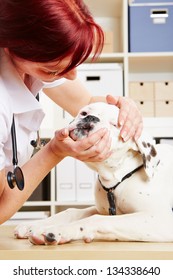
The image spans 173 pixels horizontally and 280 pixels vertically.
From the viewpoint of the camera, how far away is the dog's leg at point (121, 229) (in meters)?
0.94

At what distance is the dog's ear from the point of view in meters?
1.04

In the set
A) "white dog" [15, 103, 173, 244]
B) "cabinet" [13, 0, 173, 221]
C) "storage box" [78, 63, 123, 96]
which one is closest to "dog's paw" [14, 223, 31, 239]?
"white dog" [15, 103, 173, 244]

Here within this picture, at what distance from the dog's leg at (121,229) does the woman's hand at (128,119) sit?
0.18 metres

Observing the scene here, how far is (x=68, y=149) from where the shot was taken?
38.0 inches

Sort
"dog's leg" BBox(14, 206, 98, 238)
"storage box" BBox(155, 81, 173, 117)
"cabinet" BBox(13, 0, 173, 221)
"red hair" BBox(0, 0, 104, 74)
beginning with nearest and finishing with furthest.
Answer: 1. "red hair" BBox(0, 0, 104, 74)
2. "dog's leg" BBox(14, 206, 98, 238)
3. "cabinet" BBox(13, 0, 173, 221)
4. "storage box" BBox(155, 81, 173, 117)

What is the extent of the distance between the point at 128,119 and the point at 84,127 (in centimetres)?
11

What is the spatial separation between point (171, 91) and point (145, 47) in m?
0.28

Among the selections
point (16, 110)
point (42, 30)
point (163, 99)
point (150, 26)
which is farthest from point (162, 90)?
point (42, 30)

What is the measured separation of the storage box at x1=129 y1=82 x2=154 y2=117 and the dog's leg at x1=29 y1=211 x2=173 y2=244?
1632 mm

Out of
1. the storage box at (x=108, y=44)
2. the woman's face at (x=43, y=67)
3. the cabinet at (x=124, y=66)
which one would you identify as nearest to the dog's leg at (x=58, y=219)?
the woman's face at (x=43, y=67)

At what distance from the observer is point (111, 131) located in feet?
3.41

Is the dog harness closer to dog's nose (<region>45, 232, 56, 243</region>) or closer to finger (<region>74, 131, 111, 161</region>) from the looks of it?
finger (<region>74, 131, 111, 161</region>)

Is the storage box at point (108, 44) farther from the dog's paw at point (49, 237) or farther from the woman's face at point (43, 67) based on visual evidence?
the dog's paw at point (49, 237)
